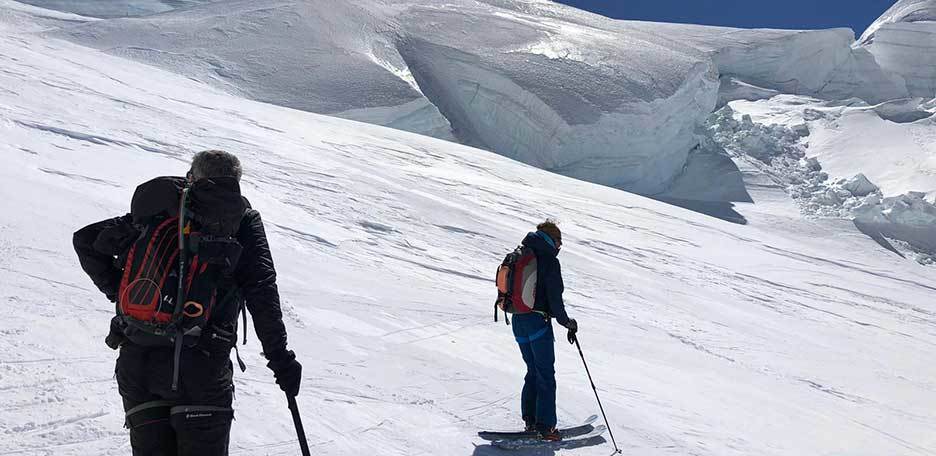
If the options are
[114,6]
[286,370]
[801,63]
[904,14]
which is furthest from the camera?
[904,14]

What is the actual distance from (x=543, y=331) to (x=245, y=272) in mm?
2687

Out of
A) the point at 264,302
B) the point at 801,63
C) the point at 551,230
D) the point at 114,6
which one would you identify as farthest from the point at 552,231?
the point at 801,63

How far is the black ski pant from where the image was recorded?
285cm

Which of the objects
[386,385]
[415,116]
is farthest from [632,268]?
[415,116]

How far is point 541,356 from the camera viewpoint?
17.5 ft

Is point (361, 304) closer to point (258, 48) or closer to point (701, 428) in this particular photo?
point (701, 428)

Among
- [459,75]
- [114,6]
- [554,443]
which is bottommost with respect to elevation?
[554,443]

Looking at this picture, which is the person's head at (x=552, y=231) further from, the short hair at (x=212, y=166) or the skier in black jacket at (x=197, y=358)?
the short hair at (x=212, y=166)

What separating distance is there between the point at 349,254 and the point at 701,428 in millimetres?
4596

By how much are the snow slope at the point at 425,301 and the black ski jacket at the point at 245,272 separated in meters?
1.44

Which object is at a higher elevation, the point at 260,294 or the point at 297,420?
the point at 260,294

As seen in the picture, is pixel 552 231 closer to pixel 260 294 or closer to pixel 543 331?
pixel 543 331

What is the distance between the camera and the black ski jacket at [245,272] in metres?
2.94

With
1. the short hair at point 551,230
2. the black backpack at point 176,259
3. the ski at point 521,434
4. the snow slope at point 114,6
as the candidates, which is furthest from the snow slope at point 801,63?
the black backpack at point 176,259
